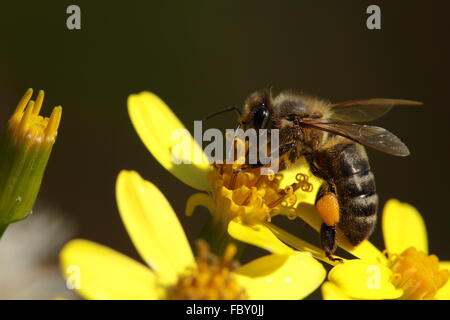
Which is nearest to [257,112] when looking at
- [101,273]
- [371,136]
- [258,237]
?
[371,136]

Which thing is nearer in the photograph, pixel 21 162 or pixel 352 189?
pixel 21 162

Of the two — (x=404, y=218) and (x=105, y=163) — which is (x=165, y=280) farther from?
(x=105, y=163)

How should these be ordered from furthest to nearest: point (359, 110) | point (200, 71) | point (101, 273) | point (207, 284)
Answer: point (200, 71) < point (359, 110) < point (207, 284) < point (101, 273)

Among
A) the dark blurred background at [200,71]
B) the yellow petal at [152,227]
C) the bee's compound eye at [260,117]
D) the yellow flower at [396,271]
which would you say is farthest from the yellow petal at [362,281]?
the dark blurred background at [200,71]

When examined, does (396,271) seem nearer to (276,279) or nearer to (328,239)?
(328,239)

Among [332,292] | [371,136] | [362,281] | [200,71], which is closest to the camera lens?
[332,292]

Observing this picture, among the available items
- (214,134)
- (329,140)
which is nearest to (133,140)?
(214,134)
